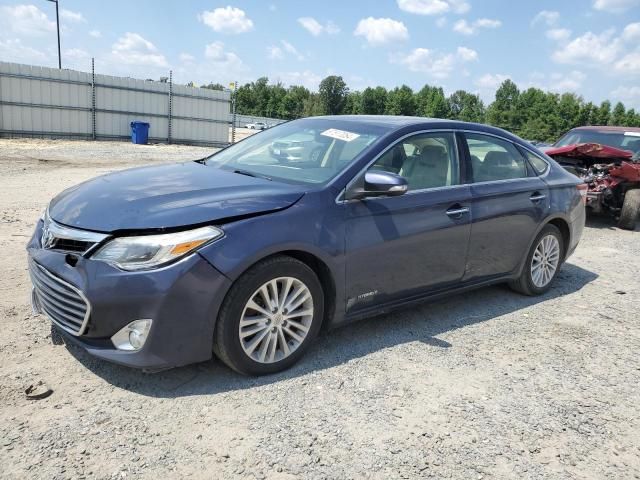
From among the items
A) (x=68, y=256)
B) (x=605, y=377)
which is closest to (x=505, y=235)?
(x=605, y=377)

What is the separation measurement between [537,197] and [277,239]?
9.73 feet

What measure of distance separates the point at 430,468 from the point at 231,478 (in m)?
0.97

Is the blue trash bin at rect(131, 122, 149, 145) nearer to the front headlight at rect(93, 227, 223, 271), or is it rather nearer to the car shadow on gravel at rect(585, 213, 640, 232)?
the car shadow on gravel at rect(585, 213, 640, 232)

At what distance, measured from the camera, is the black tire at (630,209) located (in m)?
9.38

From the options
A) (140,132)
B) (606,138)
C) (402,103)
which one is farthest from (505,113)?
(606,138)

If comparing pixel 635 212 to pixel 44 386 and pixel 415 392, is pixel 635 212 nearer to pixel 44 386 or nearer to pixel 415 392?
pixel 415 392

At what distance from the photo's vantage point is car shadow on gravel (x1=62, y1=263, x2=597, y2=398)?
3246 millimetres

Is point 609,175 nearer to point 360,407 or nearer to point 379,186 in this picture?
point 379,186

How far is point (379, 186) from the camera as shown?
142 inches

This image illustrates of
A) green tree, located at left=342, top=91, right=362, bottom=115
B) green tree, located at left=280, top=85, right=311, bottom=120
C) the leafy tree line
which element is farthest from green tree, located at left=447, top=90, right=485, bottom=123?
green tree, located at left=280, top=85, right=311, bottom=120

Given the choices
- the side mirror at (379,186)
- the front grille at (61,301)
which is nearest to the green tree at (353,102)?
the side mirror at (379,186)

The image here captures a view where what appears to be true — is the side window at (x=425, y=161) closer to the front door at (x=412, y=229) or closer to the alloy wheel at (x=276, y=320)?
the front door at (x=412, y=229)

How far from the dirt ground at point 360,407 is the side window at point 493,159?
1.25 metres

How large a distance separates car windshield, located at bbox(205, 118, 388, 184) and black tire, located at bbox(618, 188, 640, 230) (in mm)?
7110
